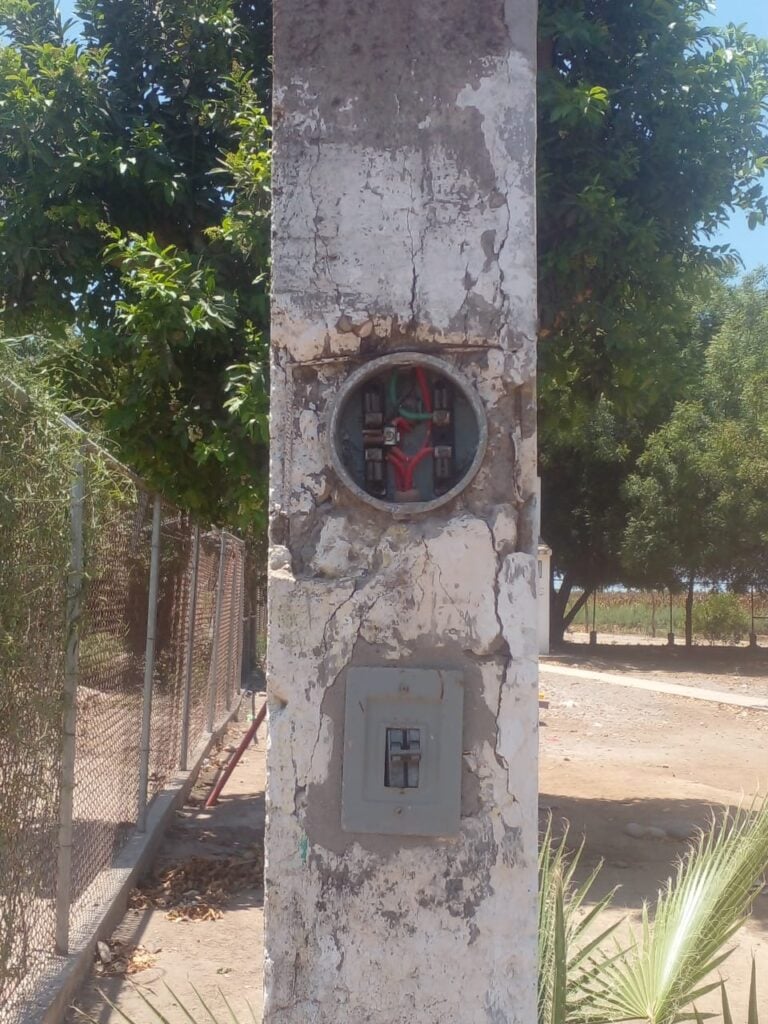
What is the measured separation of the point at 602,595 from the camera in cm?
3153

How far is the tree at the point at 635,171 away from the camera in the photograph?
6383 mm

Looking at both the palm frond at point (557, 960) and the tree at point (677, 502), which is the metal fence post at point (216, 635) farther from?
the tree at point (677, 502)

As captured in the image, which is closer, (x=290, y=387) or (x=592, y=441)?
(x=290, y=387)

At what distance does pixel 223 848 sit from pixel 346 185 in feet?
18.3

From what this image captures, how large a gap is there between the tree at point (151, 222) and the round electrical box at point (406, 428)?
10.8ft

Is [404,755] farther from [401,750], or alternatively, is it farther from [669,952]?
[669,952]

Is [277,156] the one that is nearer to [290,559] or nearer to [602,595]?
[290,559]

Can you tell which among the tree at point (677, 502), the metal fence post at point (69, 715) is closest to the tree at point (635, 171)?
the metal fence post at point (69, 715)

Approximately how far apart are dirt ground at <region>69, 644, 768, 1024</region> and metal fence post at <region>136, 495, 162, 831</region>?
440 mm

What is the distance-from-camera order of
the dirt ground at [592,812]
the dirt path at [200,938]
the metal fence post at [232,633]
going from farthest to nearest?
the metal fence post at [232,633]
the dirt ground at [592,812]
the dirt path at [200,938]

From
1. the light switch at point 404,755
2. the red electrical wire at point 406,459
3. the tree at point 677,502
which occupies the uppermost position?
the tree at point 677,502

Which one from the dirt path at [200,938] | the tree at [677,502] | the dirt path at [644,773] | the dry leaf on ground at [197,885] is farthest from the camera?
the tree at [677,502]

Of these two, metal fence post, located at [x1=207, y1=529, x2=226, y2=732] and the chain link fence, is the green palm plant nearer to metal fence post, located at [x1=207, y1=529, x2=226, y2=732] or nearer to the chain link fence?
the chain link fence

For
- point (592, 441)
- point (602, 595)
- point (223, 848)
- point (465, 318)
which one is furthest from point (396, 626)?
point (602, 595)
